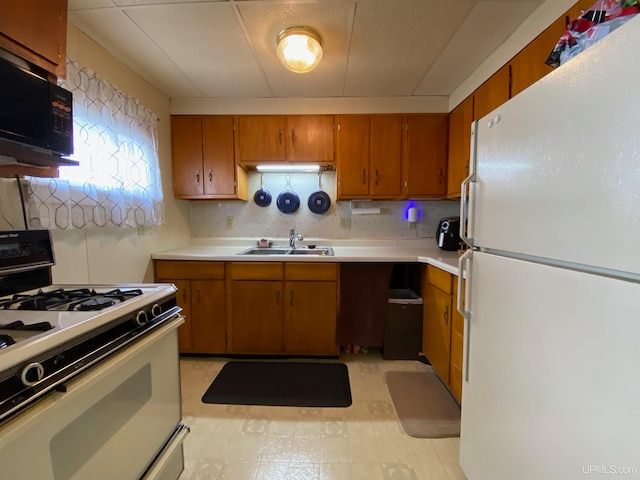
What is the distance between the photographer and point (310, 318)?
218 centimetres

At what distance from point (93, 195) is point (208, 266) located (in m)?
0.89

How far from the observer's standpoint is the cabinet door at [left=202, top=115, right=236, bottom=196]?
2426mm

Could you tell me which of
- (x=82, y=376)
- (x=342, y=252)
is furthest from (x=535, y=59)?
(x=82, y=376)

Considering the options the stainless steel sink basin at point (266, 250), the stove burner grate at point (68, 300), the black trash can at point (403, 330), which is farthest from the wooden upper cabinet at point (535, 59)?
the stove burner grate at point (68, 300)

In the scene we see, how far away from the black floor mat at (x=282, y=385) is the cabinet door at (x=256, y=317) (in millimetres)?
133

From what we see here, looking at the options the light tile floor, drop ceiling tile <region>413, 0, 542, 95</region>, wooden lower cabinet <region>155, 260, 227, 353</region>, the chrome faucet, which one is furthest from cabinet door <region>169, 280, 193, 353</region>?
drop ceiling tile <region>413, 0, 542, 95</region>

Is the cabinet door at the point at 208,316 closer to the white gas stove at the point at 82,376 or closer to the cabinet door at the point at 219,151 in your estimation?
the cabinet door at the point at 219,151

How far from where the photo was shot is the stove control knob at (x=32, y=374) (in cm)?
54

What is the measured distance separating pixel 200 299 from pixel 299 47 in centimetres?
192

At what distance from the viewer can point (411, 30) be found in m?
1.57

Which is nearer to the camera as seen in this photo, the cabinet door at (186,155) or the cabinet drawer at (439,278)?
the cabinet drawer at (439,278)

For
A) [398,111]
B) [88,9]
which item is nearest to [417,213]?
[398,111]

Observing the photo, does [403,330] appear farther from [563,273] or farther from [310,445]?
[563,273]

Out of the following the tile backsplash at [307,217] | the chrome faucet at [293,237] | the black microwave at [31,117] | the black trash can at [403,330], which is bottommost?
the black trash can at [403,330]
